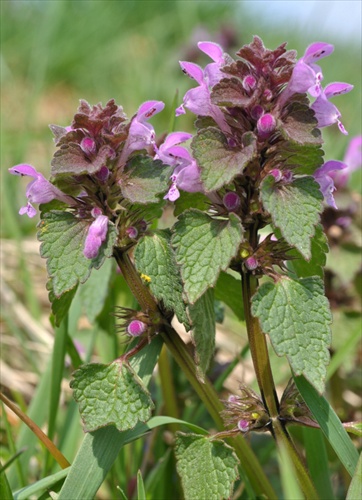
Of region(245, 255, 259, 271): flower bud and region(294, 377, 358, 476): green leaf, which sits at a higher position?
region(245, 255, 259, 271): flower bud

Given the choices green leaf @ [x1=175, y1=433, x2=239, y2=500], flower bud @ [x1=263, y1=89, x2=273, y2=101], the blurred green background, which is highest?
the blurred green background

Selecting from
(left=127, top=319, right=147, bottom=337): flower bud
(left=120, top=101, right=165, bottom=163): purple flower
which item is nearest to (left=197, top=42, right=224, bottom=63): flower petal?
(left=120, top=101, right=165, bottom=163): purple flower

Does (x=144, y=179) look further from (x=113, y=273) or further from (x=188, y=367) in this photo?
(x=113, y=273)

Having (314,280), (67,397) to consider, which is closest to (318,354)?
(314,280)

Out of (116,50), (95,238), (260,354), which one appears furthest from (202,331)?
(116,50)

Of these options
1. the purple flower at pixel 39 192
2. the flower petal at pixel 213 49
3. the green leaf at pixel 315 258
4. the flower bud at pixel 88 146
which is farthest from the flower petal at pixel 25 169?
the green leaf at pixel 315 258

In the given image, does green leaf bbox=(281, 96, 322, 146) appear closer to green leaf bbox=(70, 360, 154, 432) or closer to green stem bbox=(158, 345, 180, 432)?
green leaf bbox=(70, 360, 154, 432)

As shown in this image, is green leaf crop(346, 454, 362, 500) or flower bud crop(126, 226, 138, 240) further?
flower bud crop(126, 226, 138, 240)
